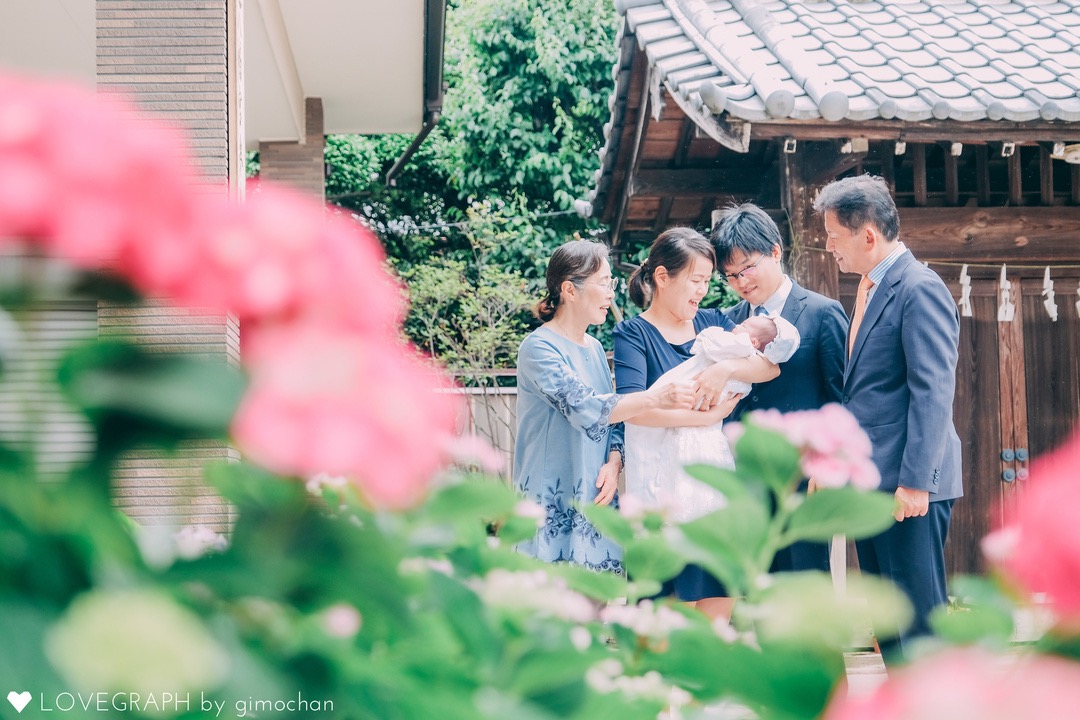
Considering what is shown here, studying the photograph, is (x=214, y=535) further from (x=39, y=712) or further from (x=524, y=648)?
(x=39, y=712)

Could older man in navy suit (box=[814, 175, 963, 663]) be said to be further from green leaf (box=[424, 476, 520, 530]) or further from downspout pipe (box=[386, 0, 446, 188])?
downspout pipe (box=[386, 0, 446, 188])

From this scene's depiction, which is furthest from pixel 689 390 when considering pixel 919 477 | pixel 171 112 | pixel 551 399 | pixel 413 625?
pixel 413 625

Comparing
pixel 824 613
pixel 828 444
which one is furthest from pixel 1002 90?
pixel 824 613

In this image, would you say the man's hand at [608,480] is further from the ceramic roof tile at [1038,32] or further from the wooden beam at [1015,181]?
the ceramic roof tile at [1038,32]

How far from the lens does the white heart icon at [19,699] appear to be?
0.38 meters

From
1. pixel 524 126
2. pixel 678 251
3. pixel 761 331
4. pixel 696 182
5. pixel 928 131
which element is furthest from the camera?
pixel 524 126

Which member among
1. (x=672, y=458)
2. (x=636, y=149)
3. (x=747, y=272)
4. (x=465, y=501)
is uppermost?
(x=636, y=149)

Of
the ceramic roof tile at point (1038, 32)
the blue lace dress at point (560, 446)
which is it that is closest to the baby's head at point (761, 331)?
the blue lace dress at point (560, 446)

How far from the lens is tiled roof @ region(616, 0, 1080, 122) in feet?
13.2

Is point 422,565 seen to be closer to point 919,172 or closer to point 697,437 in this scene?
point 697,437

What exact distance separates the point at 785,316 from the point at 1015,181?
8.82 ft

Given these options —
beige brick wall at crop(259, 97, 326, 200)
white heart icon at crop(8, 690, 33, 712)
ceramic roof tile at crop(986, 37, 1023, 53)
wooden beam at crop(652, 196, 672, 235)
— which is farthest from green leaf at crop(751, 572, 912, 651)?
beige brick wall at crop(259, 97, 326, 200)

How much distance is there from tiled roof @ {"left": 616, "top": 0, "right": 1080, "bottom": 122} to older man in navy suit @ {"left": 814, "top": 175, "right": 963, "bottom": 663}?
3.58 ft

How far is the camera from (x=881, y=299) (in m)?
2.91
